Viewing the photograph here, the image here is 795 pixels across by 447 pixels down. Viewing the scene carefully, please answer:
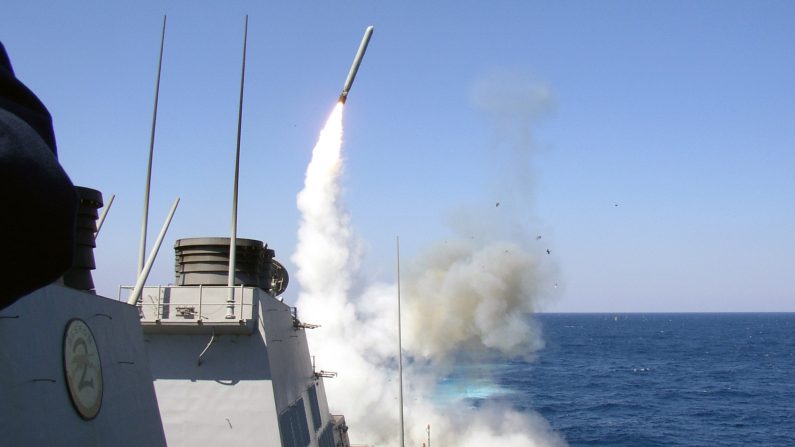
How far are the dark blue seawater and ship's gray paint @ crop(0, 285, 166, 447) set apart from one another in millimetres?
43911

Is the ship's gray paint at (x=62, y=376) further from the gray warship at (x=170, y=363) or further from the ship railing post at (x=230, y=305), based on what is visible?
the ship railing post at (x=230, y=305)

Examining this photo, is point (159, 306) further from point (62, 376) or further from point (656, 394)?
point (656, 394)

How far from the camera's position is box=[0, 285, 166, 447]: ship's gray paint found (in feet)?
20.7

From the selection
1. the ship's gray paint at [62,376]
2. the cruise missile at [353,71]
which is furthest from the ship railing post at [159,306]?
the cruise missile at [353,71]

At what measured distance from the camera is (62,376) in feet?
23.4

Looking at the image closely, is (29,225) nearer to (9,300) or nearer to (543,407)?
(9,300)

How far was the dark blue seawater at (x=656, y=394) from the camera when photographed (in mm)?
51812

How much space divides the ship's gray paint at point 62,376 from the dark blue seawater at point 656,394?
Answer: 4391 centimetres

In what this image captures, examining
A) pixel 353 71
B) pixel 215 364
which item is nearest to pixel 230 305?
pixel 215 364

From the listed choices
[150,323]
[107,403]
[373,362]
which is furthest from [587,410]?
[107,403]

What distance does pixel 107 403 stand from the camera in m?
8.15

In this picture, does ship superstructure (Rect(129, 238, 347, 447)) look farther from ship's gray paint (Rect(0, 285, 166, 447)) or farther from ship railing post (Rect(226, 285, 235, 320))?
ship's gray paint (Rect(0, 285, 166, 447))

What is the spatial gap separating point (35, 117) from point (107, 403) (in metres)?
7.51

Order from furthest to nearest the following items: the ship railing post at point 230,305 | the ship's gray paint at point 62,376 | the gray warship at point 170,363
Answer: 1. the ship railing post at point 230,305
2. the gray warship at point 170,363
3. the ship's gray paint at point 62,376
